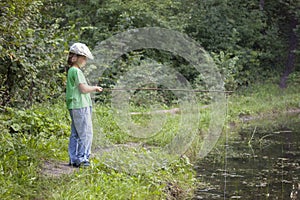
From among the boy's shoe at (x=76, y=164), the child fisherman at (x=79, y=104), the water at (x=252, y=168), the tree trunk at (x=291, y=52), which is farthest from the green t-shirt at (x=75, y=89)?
the tree trunk at (x=291, y=52)

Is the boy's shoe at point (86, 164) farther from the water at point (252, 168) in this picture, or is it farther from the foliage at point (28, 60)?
the foliage at point (28, 60)

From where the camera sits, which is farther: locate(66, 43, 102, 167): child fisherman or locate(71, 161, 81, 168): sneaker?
locate(71, 161, 81, 168): sneaker

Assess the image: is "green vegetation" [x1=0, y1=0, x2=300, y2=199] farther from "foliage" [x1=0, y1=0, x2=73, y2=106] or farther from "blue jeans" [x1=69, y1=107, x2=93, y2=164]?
"blue jeans" [x1=69, y1=107, x2=93, y2=164]

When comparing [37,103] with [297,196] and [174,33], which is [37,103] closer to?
[297,196]

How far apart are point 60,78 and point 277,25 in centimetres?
1534

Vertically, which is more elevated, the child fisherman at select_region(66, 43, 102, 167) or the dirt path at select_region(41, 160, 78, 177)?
the child fisherman at select_region(66, 43, 102, 167)

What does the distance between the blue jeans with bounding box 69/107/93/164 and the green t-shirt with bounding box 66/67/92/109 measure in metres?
0.07

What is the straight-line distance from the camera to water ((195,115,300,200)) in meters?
6.46

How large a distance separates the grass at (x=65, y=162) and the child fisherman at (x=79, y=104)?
0.23 metres

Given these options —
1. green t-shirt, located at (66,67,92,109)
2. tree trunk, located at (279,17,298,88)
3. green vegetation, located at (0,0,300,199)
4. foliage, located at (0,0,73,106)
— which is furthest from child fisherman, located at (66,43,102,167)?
tree trunk, located at (279,17,298,88)

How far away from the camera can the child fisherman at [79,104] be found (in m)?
5.51

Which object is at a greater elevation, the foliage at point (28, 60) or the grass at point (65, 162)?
the foliage at point (28, 60)

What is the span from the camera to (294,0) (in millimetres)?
21281

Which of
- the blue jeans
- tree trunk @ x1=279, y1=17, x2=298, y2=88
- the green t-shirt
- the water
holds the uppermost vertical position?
tree trunk @ x1=279, y1=17, x2=298, y2=88
